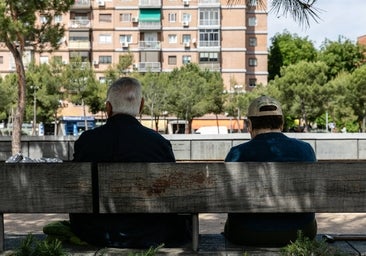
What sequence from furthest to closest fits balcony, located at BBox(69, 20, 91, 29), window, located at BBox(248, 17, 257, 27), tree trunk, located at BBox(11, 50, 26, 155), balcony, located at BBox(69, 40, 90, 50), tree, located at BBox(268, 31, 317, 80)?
tree, located at BBox(268, 31, 317, 80)
window, located at BBox(248, 17, 257, 27)
balcony, located at BBox(69, 20, 91, 29)
balcony, located at BBox(69, 40, 90, 50)
tree trunk, located at BBox(11, 50, 26, 155)

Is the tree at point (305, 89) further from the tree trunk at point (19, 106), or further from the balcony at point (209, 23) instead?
the tree trunk at point (19, 106)

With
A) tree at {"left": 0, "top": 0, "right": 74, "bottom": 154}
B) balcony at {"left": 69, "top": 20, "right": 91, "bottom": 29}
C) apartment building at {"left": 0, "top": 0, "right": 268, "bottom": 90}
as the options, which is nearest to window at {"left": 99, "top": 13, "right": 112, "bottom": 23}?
apartment building at {"left": 0, "top": 0, "right": 268, "bottom": 90}

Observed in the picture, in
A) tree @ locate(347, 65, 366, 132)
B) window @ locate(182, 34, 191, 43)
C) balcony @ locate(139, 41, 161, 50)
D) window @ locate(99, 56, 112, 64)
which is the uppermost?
window @ locate(182, 34, 191, 43)

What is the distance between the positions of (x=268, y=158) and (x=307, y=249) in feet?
2.40

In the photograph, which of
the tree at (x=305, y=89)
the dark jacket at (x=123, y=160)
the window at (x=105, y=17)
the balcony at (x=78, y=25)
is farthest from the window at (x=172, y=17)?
the dark jacket at (x=123, y=160)

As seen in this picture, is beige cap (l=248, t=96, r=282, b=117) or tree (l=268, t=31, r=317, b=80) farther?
tree (l=268, t=31, r=317, b=80)

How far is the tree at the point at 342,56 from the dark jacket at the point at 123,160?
72407 millimetres

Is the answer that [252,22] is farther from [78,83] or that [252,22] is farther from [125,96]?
[125,96]

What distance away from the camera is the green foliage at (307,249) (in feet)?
11.3

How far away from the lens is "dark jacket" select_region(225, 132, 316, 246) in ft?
12.4

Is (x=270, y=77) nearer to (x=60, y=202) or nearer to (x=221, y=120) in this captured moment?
(x=221, y=120)

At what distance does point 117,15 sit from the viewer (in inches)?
2862

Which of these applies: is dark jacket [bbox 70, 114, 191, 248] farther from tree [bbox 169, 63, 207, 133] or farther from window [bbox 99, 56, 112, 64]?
window [bbox 99, 56, 112, 64]

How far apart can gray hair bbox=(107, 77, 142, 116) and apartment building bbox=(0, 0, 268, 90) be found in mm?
67683
